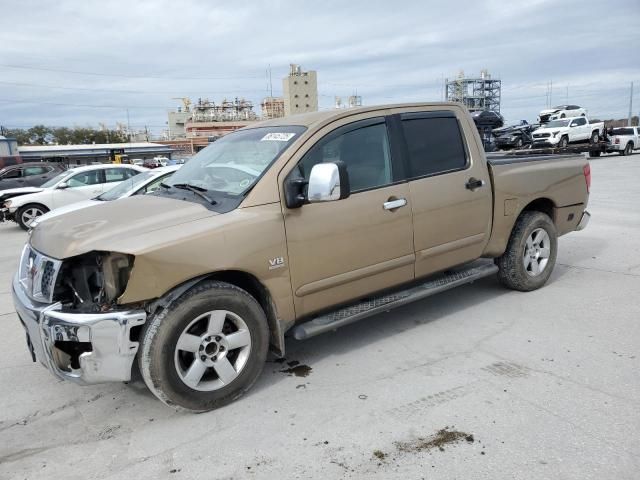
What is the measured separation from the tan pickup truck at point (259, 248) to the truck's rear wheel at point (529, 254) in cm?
30

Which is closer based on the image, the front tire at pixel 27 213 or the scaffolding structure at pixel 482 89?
the front tire at pixel 27 213

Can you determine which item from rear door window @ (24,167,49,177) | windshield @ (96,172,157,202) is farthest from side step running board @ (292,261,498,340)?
rear door window @ (24,167,49,177)

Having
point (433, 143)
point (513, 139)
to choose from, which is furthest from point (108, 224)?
point (513, 139)

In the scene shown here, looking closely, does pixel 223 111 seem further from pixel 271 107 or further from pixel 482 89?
pixel 482 89

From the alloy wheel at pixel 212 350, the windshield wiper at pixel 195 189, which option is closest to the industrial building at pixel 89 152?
the windshield wiper at pixel 195 189

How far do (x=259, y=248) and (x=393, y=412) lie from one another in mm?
1330

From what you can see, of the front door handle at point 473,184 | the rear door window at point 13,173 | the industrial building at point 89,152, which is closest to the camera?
the front door handle at point 473,184

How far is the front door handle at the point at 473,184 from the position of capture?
A: 4305mm

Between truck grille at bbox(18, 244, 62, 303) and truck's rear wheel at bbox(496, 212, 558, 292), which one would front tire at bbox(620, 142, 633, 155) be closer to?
truck's rear wheel at bbox(496, 212, 558, 292)

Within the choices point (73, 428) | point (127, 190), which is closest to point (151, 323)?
point (73, 428)

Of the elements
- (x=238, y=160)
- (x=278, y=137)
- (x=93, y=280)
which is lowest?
(x=93, y=280)

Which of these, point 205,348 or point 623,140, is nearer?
point 205,348

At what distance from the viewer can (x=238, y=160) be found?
379 cm

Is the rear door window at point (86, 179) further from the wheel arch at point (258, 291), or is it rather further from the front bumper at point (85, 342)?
the wheel arch at point (258, 291)
